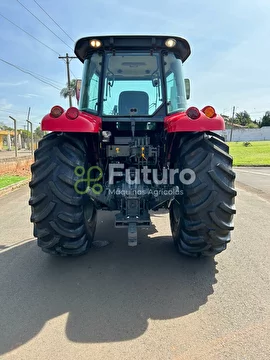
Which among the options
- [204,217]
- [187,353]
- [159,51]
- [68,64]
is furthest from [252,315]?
[68,64]

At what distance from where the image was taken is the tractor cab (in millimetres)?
3510

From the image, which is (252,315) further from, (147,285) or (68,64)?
(68,64)

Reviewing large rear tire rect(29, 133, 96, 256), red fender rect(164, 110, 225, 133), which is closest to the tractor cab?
red fender rect(164, 110, 225, 133)

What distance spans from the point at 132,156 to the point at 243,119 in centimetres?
10331

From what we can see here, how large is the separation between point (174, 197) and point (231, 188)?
63 centimetres

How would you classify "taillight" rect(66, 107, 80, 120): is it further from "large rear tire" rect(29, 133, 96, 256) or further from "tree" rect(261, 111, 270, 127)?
"tree" rect(261, 111, 270, 127)

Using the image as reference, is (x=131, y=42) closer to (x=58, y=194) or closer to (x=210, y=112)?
(x=210, y=112)

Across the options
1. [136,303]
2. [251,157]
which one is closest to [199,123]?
[136,303]

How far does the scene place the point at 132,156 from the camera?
341 centimetres

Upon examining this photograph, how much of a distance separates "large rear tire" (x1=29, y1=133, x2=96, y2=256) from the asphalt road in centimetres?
50

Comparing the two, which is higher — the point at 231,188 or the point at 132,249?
the point at 231,188

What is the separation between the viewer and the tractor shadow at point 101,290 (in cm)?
235

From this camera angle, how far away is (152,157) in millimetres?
3523

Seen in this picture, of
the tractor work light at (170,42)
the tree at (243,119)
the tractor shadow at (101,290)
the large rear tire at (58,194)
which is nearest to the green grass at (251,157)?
the tractor work light at (170,42)
